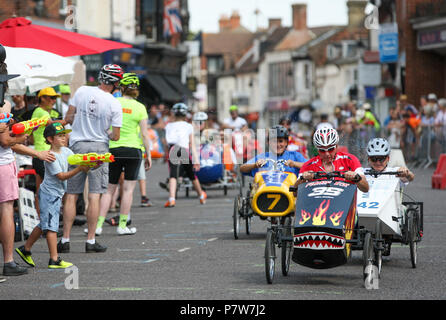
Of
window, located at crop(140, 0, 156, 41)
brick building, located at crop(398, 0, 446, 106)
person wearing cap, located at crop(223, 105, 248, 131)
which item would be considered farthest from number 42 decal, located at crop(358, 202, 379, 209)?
window, located at crop(140, 0, 156, 41)

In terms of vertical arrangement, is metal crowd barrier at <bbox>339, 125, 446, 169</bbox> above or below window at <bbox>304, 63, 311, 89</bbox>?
below

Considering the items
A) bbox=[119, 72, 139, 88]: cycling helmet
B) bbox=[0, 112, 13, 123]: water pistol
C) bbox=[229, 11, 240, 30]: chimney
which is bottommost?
bbox=[0, 112, 13, 123]: water pistol

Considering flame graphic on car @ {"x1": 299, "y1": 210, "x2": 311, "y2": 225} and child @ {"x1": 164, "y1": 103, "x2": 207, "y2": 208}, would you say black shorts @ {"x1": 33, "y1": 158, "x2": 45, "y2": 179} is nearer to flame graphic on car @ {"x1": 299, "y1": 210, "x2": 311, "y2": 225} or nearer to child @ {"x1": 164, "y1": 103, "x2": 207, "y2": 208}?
flame graphic on car @ {"x1": 299, "y1": 210, "x2": 311, "y2": 225}

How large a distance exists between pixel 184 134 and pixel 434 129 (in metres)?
11.7

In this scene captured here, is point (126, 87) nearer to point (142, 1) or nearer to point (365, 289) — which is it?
point (365, 289)

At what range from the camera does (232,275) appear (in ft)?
32.5

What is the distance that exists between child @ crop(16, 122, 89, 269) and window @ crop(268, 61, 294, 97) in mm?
90130

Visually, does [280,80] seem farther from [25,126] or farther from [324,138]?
[25,126]

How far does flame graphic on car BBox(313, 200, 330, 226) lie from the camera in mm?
9030

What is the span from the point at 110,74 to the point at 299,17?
321ft

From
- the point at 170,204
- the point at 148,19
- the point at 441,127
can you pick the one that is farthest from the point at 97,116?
the point at 148,19

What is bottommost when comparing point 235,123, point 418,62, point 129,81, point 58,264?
point 58,264

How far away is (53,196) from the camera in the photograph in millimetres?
10781

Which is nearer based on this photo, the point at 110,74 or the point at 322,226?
the point at 322,226
